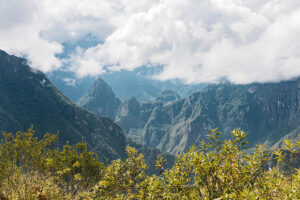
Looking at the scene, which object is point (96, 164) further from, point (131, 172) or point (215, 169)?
point (215, 169)

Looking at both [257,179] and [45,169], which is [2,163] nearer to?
[45,169]

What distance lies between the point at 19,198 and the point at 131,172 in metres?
10.7

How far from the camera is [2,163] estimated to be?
25.0 m

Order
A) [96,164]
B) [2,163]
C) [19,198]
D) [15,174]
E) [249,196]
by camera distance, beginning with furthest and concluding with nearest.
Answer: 1. [96,164]
2. [2,163]
3. [15,174]
4. [19,198]
5. [249,196]

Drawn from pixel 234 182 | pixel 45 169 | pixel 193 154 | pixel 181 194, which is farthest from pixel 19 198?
pixel 234 182

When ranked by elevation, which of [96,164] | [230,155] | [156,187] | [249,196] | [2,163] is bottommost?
[96,164]

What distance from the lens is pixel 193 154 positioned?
11594mm

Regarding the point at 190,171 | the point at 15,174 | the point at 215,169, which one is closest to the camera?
the point at 215,169

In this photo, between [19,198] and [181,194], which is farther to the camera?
[19,198]

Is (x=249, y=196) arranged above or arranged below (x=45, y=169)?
above

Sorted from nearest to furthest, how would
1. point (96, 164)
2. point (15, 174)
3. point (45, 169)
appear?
point (15, 174) < point (45, 169) < point (96, 164)

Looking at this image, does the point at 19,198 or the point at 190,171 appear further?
the point at 19,198

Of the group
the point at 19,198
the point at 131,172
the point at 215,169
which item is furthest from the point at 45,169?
the point at 215,169

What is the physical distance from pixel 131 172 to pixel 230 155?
28.9 feet
